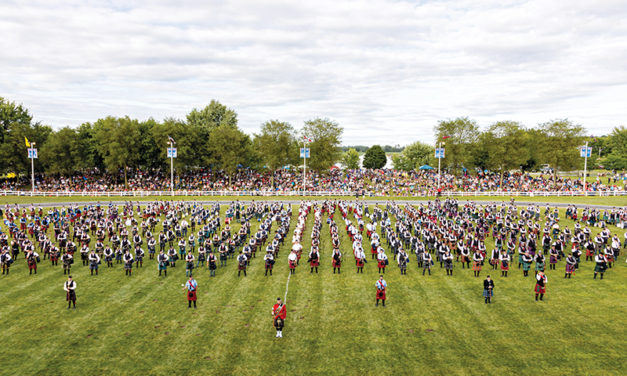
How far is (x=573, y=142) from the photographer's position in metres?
67.2

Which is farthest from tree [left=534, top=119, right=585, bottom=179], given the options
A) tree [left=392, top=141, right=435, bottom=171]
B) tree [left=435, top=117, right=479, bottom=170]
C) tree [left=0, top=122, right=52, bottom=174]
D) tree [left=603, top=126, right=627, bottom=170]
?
tree [left=0, top=122, right=52, bottom=174]

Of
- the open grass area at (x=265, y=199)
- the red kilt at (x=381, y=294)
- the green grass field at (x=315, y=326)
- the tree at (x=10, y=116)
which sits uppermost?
the tree at (x=10, y=116)

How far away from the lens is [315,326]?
46.3 feet

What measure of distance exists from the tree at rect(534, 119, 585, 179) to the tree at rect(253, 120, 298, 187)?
44.6 metres

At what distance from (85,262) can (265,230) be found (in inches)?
442

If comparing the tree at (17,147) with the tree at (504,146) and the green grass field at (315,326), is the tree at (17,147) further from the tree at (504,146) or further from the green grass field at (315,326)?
the tree at (504,146)

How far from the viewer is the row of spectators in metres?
61.8

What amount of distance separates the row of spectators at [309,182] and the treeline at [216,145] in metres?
2.16

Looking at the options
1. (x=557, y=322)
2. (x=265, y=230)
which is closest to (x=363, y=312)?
(x=557, y=322)

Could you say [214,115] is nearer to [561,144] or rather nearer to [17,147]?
[17,147]

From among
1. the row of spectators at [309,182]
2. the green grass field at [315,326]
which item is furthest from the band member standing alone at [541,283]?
the row of spectators at [309,182]

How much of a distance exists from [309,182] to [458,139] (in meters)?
31.6

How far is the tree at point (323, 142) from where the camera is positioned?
68125mm

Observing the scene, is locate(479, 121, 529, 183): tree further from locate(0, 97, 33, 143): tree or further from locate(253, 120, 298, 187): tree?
locate(0, 97, 33, 143): tree
